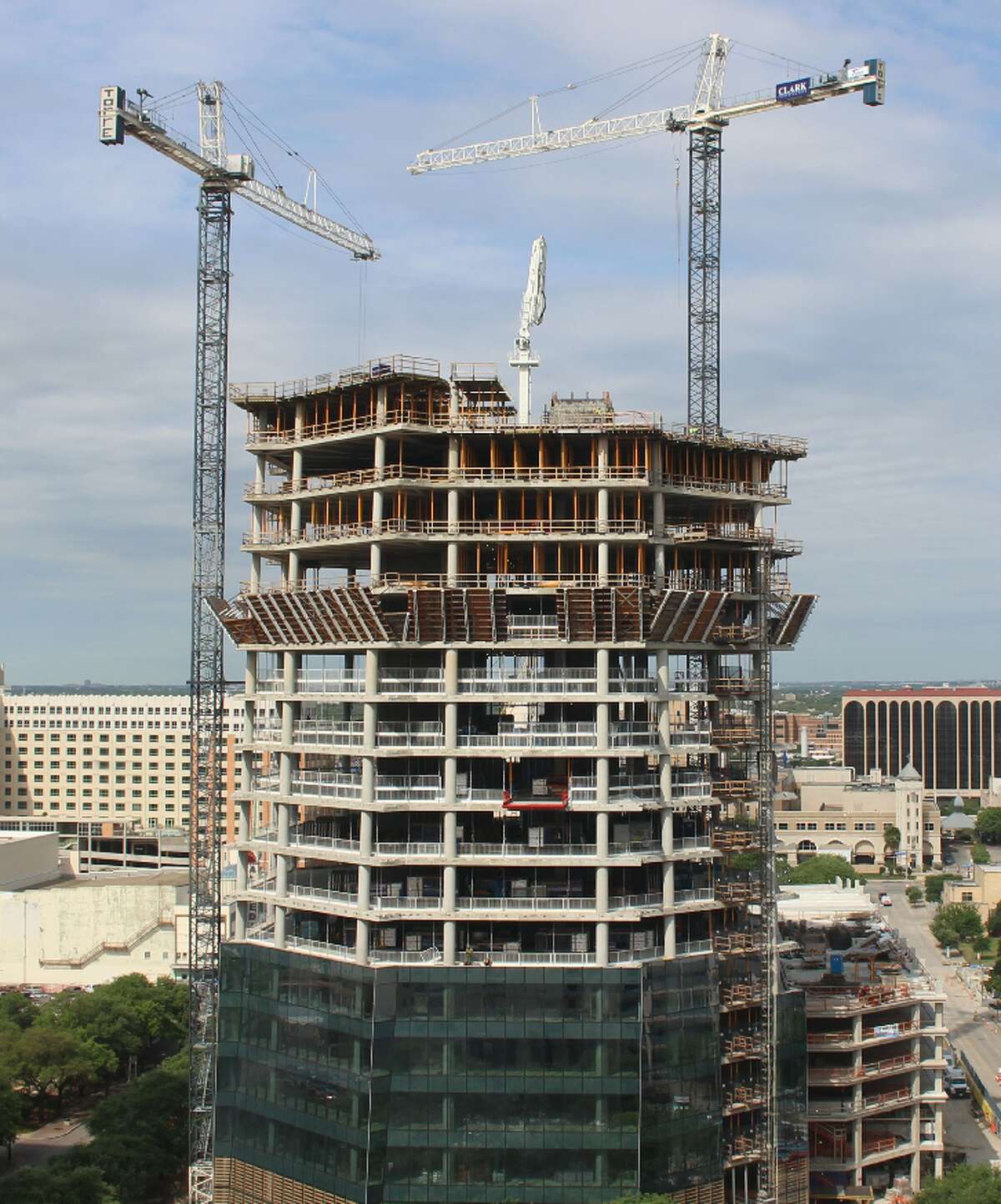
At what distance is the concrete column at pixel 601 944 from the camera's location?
9375 centimetres

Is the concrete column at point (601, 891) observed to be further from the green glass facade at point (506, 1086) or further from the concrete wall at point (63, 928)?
the concrete wall at point (63, 928)

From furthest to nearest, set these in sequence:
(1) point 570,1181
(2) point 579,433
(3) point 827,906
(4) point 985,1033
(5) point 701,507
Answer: (4) point 985,1033, (3) point 827,906, (5) point 701,507, (2) point 579,433, (1) point 570,1181

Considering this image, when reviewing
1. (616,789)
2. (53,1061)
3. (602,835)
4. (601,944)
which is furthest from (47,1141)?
(616,789)

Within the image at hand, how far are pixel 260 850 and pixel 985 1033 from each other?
116 meters

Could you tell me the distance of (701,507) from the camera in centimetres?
10981

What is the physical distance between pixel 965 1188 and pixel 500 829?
4295 cm

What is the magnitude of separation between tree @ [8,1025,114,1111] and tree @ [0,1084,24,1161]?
8814mm

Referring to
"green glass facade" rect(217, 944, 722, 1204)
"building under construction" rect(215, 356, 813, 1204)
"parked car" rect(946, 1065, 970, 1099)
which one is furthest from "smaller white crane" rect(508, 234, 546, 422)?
"parked car" rect(946, 1065, 970, 1099)

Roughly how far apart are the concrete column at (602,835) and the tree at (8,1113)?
5869 cm

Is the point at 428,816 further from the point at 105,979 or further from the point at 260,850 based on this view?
the point at 105,979

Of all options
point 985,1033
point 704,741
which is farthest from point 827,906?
point 704,741

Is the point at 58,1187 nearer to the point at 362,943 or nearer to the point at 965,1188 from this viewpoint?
the point at 362,943

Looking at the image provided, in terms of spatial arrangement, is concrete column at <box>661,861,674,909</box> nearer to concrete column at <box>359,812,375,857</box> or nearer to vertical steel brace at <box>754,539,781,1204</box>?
vertical steel brace at <box>754,539,781,1204</box>

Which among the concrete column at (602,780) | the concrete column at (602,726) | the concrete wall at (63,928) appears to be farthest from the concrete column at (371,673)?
the concrete wall at (63,928)
